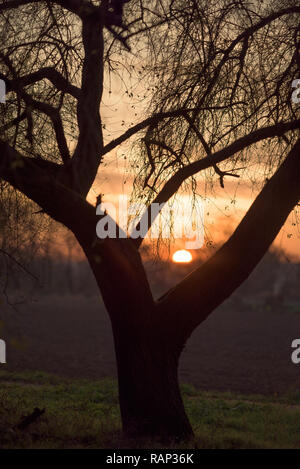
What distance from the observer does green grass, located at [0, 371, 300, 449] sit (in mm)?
7043

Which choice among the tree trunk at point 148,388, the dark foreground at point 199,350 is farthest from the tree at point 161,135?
the dark foreground at point 199,350

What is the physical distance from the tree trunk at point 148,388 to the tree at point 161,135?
12 millimetres

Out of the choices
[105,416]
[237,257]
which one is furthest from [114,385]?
[237,257]

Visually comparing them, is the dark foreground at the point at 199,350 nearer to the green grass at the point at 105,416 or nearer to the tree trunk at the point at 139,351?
the green grass at the point at 105,416

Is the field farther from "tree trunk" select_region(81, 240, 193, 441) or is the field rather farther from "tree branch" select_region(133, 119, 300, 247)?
"tree branch" select_region(133, 119, 300, 247)

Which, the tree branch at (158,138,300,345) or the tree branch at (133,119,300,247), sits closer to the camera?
the tree branch at (158,138,300,345)

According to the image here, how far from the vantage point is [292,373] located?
19.5 meters

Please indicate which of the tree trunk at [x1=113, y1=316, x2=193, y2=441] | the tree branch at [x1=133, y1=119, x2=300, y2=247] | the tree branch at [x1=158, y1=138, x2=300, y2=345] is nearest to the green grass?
the tree trunk at [x1=113, y1=316, x2=193, y2=441]

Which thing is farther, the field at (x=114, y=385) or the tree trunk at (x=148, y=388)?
the field at (x=114, y=385)

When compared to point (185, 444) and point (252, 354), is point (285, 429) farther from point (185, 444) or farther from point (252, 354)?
point (252, 354)

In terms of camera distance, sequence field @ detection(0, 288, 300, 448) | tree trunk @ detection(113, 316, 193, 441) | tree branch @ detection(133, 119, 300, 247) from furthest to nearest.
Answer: tree branch @ detection(133, 119, 300, 247) → field @ detection(0, 288, 300, 448) → tree trunk @ detection(113, 316, 193, 441)

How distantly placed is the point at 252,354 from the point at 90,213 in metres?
17.9

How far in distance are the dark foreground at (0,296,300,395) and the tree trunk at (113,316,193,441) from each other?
184 cm

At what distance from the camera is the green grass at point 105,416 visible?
7.04 m
